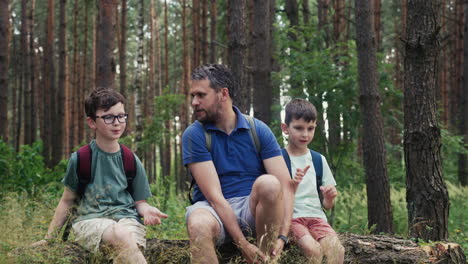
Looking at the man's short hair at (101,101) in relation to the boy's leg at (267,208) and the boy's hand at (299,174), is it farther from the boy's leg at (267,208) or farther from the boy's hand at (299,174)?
the boy's hand at (299,174)

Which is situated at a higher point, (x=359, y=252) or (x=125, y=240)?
(x=125, y=240)

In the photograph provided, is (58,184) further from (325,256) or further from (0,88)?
(325,256)

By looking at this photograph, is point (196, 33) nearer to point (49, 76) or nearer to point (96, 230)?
point (49, 76)

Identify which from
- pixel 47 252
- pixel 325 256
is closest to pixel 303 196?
pixel 325 256

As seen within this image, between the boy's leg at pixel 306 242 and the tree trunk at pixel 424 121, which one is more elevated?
the tree trunk at pixel 424 121

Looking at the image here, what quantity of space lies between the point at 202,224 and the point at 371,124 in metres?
5.01

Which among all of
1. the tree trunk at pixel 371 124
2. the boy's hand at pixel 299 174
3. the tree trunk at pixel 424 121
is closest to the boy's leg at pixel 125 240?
the boy's hand at pixel 299 174

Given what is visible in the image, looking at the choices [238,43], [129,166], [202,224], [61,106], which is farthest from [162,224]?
[61,106]

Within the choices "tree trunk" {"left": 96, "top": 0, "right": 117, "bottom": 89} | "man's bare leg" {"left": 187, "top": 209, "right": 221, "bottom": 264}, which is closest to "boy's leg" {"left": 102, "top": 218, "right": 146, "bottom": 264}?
"man's bare leg" {"left": 187, "top": 209, "right": 221, "bottom": 264}

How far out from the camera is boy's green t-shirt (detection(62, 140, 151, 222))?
3510 mm

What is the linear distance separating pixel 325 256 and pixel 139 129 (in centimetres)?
1055

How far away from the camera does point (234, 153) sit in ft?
12.1

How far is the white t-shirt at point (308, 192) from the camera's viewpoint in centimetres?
389

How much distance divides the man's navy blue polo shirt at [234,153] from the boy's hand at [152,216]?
0.44 metres
